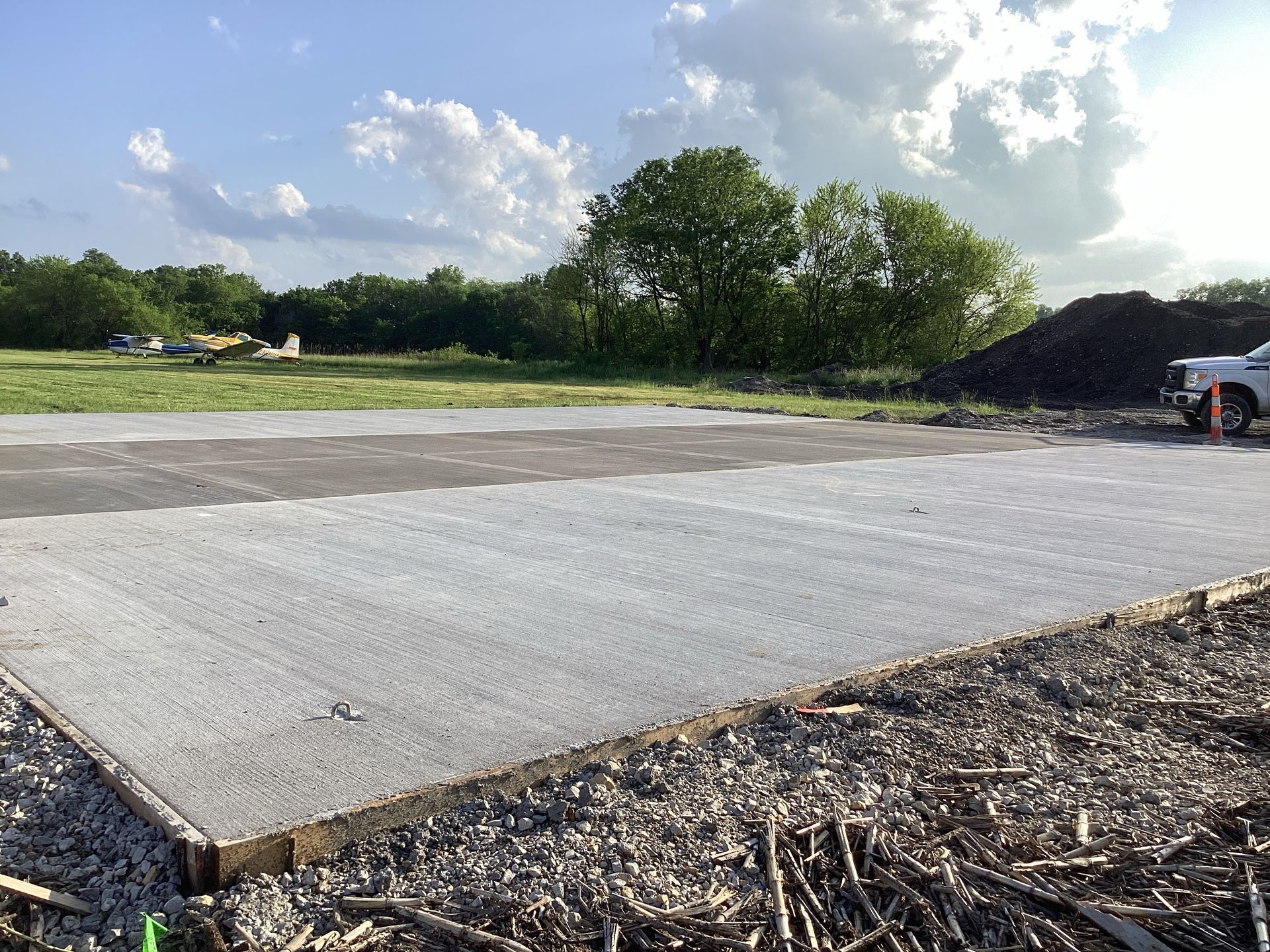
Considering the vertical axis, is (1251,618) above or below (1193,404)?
below

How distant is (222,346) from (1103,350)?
133 ft

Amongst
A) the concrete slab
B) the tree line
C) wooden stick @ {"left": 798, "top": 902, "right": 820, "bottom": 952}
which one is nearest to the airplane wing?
the tree line

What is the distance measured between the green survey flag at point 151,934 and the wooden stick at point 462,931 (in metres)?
0.51

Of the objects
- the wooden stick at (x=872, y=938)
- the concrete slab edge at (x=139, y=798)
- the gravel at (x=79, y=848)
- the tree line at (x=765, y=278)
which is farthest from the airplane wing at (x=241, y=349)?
the wooden stick at (x=872, y=938)

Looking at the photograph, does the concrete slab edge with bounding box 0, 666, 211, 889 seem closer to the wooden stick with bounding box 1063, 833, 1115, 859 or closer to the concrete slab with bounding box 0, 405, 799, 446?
the wooden stick with bounding box 1063, 833, 1115, 859

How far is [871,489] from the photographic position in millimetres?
9062

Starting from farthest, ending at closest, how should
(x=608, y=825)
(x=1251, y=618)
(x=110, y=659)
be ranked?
1. (x=1251, y=618)
2. (x=110, y=659)
3. (x=608, y=825)

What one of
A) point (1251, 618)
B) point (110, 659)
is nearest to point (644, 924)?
point (110, 659)

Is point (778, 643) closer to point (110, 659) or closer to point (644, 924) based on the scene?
point (644, 924)

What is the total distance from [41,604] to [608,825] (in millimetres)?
3314

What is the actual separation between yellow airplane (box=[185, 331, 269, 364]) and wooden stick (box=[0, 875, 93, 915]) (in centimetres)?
4896

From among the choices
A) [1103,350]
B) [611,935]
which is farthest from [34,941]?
[1103,350]

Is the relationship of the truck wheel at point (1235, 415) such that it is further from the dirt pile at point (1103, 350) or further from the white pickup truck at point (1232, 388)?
the dirt pile at point (1103, 350)

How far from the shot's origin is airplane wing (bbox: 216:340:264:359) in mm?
49438
